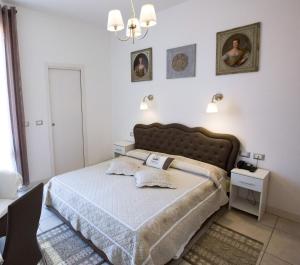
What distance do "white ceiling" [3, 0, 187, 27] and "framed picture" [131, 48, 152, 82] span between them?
69 centimetres

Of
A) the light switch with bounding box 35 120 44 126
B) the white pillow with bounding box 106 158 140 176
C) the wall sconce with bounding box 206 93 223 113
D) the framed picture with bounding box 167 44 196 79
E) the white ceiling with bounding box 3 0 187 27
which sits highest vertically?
the white ceiling with bounding box 3 0 187 27

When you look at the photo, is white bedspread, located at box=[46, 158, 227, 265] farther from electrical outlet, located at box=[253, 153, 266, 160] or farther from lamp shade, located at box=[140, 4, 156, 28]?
lamp shade, located at box=[140, 4, 156, 28]

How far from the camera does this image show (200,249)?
218 cm

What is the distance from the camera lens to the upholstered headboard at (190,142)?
9.75ft

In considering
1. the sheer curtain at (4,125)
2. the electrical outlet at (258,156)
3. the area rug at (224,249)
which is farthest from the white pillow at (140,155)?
the sheer curtain at (4,125)

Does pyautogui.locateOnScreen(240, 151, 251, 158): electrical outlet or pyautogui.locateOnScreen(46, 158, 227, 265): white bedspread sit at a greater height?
pyautogui.locateOnScreen(240, 151, 251, 158): electrical outlet

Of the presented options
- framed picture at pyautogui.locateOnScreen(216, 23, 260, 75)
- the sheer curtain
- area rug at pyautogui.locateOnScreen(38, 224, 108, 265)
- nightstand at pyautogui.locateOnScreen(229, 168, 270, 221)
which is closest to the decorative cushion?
nightstand at pyautogui.locateOnScreen(229, 168, 270, 221)

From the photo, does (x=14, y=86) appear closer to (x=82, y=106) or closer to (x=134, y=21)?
(x=82, y=106)

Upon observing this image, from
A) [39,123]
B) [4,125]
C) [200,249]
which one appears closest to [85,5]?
[39,123]

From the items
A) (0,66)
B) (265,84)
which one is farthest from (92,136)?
(265,84)

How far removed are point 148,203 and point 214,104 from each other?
1.67 m

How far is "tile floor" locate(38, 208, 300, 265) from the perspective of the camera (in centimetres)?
208

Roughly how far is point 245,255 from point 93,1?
3.91 meters

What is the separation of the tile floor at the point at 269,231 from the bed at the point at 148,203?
0.21 metres
